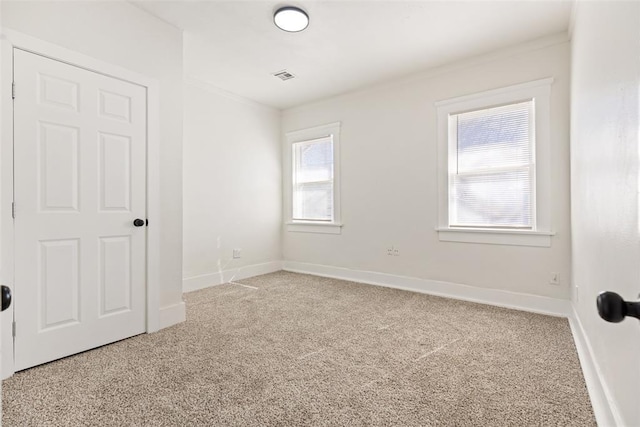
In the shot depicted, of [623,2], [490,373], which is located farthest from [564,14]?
[490,373]

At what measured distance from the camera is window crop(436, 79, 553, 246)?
327cm

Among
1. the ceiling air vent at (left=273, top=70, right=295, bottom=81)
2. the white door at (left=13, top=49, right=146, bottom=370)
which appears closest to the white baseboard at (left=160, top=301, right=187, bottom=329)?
the white door at (left=13, top=49, right=146, bottom=370)

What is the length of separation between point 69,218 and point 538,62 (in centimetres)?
426

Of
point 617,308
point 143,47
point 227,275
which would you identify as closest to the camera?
point 617,308

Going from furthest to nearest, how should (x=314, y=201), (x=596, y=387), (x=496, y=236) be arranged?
(x=314, y=201) → (x=496, y=236) → (x=596, y=387)

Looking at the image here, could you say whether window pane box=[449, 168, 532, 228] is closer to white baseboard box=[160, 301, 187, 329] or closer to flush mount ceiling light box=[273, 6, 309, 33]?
flush mount ceiling light box=[273, 6, 309, 33]

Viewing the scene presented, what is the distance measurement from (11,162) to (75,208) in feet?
1.46

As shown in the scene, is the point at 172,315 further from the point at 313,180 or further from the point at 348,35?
the point at 348,35

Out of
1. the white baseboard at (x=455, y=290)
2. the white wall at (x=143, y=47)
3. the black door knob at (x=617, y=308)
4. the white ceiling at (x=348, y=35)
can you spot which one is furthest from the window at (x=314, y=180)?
the black door knob at (x=617, y=308)

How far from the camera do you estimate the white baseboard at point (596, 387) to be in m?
1.44

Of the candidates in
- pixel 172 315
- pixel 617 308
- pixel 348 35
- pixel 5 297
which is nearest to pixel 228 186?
pixel 172 315

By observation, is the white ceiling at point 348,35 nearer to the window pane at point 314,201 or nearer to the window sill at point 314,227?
the window pane at point 314,201

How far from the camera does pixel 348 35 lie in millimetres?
3168

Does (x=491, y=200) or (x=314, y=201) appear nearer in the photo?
(x=491, y=200)
